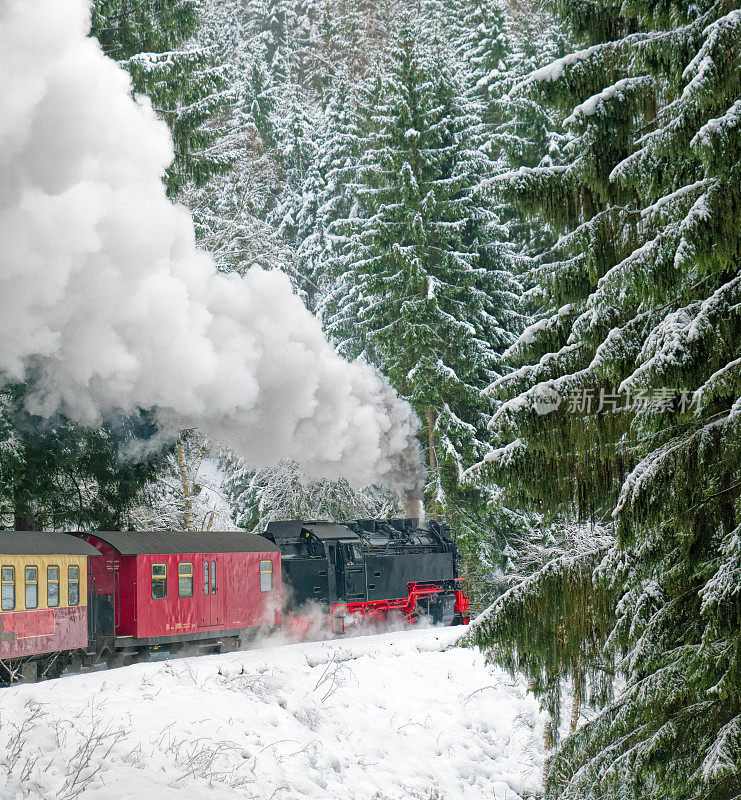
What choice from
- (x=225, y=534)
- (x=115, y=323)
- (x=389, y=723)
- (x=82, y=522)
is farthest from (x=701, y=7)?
(x=82, y=522)

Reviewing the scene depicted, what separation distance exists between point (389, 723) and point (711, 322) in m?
11.6

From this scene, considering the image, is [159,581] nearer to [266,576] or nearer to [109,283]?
[266,576]

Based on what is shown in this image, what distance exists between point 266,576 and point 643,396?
15159mm

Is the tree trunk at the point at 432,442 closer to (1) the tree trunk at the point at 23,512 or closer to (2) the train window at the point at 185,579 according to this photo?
(2) the train window at the point at 185,579

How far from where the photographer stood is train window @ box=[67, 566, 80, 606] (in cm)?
1547

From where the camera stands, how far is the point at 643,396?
587 centimetres

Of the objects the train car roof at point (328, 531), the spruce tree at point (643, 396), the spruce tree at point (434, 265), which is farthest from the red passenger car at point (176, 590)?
the spruce tree at point (643, 396)

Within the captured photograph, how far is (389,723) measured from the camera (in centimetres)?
1562

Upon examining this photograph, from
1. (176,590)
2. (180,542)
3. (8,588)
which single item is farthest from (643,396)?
(180,542)

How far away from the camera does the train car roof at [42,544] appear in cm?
1423

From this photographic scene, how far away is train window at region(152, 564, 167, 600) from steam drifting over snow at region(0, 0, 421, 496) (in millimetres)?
3570

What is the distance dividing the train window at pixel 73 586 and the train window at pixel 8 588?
1398 mm

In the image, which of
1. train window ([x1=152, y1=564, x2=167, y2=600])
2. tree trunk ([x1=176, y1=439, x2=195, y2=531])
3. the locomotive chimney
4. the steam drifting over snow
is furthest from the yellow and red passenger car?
the locomotive chimney

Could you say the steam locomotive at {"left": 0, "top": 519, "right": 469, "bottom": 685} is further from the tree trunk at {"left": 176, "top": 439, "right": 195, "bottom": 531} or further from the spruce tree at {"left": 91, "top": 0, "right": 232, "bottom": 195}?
the spruce tree at {"left": 91, "top": 0, "right": 232, "bottom": 195}
